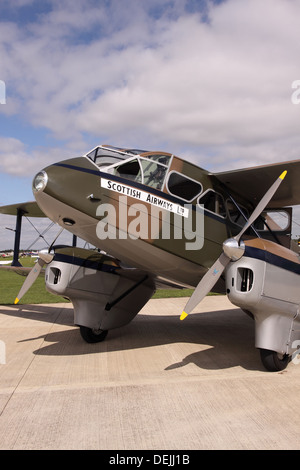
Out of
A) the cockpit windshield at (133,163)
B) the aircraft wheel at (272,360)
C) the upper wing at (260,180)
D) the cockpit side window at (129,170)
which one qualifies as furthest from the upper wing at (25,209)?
the aircraft wheel at (272,360)

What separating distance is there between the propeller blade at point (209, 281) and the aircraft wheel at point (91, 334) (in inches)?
121

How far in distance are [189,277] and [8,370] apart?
379 centimetres

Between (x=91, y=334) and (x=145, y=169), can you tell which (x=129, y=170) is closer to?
(x=145, y=169)

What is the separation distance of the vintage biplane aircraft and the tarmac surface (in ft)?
3.70

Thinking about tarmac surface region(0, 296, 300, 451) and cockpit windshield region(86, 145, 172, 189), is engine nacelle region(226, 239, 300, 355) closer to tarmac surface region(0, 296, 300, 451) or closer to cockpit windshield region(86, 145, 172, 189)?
tarmac surface region(0, 296, 300, 451)

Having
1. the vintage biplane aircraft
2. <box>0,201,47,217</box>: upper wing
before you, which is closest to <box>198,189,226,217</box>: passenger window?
the vintage biplane aircraft

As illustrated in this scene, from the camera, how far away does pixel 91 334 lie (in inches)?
341

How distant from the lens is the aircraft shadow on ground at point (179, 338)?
746cm

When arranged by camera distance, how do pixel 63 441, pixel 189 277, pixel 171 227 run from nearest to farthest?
pixel 63 441, pixel 171 227, pixel 189 277

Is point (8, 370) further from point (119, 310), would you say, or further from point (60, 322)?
point (60, 322)

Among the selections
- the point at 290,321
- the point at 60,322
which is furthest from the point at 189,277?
the point at 60,322

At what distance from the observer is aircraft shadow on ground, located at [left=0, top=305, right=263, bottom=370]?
746 centimetres

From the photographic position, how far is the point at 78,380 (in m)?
6.18

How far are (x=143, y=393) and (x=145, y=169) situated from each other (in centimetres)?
362
